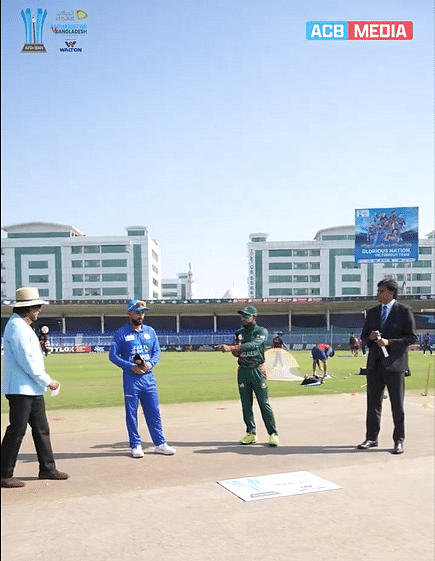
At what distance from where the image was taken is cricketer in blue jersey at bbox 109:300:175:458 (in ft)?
17.6

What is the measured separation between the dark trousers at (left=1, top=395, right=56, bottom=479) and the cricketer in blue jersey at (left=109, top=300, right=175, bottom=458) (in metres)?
2.97

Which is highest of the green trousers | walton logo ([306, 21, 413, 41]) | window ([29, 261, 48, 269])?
walton logo ([306, 21, 413, 41])

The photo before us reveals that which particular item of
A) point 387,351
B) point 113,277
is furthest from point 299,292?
point 113,277

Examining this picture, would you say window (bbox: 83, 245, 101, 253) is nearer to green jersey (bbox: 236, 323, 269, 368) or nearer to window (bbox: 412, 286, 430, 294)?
green jersey (bbox: 236, 323, 269, 368)

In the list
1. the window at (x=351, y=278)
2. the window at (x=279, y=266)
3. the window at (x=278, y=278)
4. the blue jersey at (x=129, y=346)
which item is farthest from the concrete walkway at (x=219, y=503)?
the window at (x=351, y=278)

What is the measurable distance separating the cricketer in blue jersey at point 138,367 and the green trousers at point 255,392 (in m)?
1.11

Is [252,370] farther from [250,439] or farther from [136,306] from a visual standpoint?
[136,306]

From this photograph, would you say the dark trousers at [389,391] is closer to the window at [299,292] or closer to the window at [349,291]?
the window at [299,292]

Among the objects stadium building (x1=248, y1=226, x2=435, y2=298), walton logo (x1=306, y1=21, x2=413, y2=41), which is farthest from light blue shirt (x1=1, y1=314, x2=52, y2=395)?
stadium building (x1=248, y1=226, x2=435, y2=298)

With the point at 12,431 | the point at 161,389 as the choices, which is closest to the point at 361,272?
the point at 161,389

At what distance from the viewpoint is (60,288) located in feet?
9.99

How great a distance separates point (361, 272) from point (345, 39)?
2797 inches

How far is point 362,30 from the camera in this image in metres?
1.70

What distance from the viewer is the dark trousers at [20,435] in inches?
35.5
